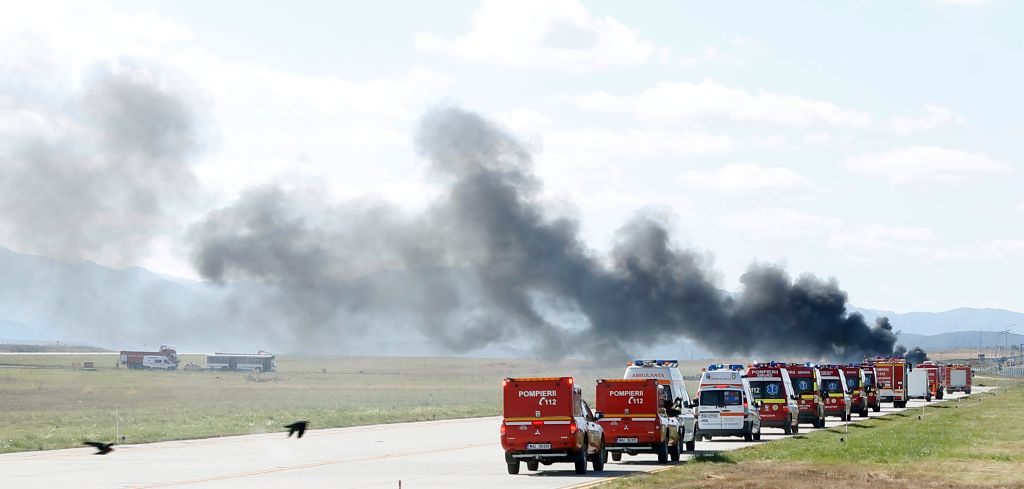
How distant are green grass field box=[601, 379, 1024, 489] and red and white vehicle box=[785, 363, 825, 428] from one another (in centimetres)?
319

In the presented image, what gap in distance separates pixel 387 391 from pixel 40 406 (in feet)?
125

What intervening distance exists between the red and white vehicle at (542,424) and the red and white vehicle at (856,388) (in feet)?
129

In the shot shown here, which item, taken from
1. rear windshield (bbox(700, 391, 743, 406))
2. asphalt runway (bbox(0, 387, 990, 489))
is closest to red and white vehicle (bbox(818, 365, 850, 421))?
asphalt runway (bbox(0, 387, 990, 489))

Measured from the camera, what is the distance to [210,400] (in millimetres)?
99688

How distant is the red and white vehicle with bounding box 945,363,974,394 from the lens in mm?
122312

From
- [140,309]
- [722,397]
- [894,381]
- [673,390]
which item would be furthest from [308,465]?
[140,309]

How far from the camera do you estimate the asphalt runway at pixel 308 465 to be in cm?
3138

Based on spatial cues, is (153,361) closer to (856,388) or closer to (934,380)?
(934,380)

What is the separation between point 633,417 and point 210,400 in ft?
220

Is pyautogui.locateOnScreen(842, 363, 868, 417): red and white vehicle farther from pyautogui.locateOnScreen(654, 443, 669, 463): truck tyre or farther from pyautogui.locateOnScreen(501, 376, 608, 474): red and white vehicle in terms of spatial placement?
pyautogui.locateOnScreen(501, 376, 608, 474): red and white vehicle

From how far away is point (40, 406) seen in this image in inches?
3506

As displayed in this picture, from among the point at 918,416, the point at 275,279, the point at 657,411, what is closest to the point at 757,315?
the point at 275,279

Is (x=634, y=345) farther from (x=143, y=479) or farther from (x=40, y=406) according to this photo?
(x=143, y=479)

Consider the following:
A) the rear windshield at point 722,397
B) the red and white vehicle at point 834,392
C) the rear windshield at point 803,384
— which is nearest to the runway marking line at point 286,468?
the rear windshield at point 722,397
